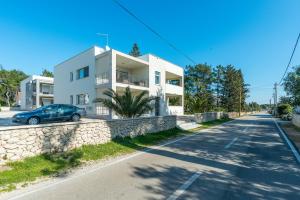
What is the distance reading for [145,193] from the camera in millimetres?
4758

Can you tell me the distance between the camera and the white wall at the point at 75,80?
23938 millimetres

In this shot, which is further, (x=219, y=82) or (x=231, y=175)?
(x=219, y=82)

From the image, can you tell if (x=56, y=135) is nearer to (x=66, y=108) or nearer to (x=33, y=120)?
(x=33, y=120)

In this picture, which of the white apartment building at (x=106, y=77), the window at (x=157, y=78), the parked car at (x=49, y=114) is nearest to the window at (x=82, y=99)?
the white apartment building at (x=106, y=77)

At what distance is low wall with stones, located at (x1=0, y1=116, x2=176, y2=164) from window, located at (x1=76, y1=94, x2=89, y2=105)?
1365 centimetres

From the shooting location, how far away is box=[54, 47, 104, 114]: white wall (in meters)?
23.9

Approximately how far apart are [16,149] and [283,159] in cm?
966

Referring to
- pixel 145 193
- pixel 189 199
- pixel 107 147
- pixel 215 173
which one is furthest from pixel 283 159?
pixel 107 147

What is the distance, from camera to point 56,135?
838cm

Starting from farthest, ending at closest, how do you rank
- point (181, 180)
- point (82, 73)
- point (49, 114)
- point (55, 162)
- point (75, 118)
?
point (82, 73) < point (75, 118) < point (49, 114) < point (55, 162) < point (181, 180)

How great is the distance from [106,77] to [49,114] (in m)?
9.78

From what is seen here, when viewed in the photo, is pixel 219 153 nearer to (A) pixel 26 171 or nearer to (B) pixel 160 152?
(B) pixel 160 152

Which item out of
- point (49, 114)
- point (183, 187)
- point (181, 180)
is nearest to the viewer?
point (183, 187)

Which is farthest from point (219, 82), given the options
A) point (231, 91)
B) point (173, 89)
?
point (173, 89)
